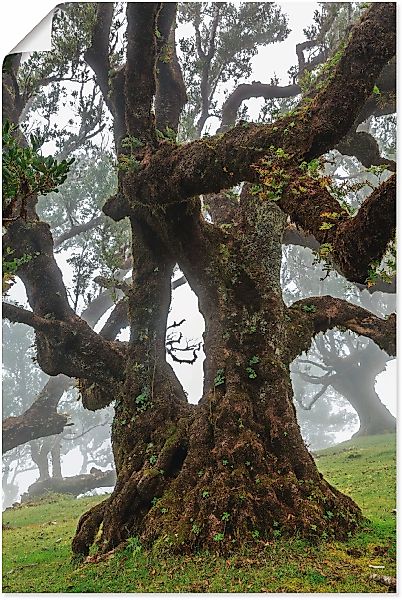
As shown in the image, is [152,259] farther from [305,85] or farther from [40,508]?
[40,508]

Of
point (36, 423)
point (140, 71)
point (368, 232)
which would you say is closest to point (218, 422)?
point (368, 232)

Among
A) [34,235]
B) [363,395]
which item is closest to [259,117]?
[34,235]

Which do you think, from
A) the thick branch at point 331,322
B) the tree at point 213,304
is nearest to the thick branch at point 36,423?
the tree at point 213,304

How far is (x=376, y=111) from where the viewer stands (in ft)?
22.6

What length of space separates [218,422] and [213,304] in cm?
142

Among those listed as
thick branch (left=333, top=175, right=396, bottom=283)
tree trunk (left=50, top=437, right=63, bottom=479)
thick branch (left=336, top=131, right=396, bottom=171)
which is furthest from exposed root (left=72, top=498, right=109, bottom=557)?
tree trunk (left=50, top=437, right=63, bottom=479)

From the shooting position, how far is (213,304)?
19.7ft

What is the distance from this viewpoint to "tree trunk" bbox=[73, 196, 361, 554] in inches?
175

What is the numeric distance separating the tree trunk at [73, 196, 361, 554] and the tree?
1 cm

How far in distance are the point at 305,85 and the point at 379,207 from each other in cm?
329

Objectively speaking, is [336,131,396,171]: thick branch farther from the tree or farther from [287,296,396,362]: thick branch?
[287,296,396,362]: thick branch

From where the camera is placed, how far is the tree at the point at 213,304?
4297mm

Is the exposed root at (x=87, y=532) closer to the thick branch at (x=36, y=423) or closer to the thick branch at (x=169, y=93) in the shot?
the thick branch at (x=169, y=93)

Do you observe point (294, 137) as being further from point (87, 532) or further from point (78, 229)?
point (78, 229)
